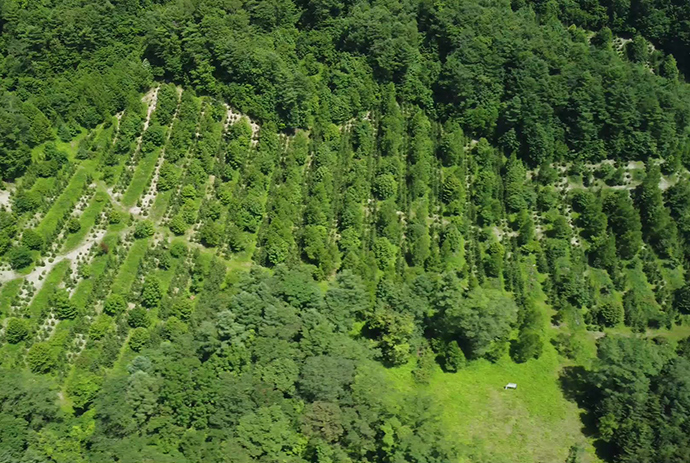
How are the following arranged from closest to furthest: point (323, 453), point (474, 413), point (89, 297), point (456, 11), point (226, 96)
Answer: point (323, 453) → point (474, 413) → point (89, 297) → point (226, 96) → point (456, 11)

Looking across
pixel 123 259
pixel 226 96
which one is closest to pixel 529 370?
pixel 123 259

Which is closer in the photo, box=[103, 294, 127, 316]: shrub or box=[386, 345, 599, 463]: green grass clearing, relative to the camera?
box=[386, 345, 599, 463]: green grass clearing

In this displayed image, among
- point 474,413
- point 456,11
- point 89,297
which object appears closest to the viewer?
point 474,413

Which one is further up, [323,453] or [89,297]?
[323,453]

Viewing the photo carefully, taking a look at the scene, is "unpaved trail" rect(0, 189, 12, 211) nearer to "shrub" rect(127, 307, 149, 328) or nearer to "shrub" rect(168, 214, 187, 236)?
"shrub" rect(168, 214, 187, 236)

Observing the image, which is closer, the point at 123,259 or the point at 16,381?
the point at 16,381

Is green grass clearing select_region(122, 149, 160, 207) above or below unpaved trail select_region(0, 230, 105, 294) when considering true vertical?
above

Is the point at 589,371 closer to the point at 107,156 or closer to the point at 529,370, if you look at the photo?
the point at 529,370

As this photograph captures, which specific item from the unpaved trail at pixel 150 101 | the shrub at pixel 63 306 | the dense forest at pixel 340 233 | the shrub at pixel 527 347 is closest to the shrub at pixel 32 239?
the dense forest at pixel 340 233

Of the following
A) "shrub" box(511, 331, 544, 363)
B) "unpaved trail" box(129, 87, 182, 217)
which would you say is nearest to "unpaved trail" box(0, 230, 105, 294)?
"unpaved trail" box(129, 87, 182, 217)
